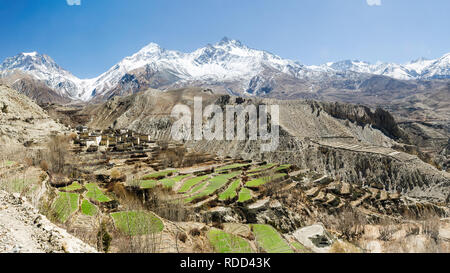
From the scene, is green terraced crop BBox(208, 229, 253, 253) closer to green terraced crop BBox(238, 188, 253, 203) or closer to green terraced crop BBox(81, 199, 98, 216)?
green terraced crop BBox(81, 199, 98, 216)

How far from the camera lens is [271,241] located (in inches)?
478

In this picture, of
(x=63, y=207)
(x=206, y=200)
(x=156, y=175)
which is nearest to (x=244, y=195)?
(x=206, y=200)

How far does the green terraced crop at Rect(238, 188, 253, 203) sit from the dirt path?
16155 mm

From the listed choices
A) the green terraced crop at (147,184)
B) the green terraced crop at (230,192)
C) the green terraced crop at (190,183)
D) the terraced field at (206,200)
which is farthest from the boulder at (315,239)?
the green terraced crop at (147,184)

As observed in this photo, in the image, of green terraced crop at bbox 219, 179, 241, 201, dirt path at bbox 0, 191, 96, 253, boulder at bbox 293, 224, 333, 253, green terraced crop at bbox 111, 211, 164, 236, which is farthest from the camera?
green terraced crop at bbox 219, 179, 241, 201

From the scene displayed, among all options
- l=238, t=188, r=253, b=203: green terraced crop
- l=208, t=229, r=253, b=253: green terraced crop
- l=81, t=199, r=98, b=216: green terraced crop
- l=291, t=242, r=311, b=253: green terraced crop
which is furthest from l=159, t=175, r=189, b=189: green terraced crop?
l=291, t=242, r=311, b=253: green terraced crop

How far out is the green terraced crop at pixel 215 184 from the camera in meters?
20.6

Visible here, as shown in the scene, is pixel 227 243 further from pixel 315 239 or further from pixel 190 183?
pixel 190 183

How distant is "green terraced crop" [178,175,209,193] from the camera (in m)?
21.6

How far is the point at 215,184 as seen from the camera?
2392 centimetres

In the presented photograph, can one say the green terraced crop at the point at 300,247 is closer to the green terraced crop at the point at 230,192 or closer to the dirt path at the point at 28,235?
the green terraced crop at the point at 230,192

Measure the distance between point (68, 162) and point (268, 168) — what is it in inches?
985
